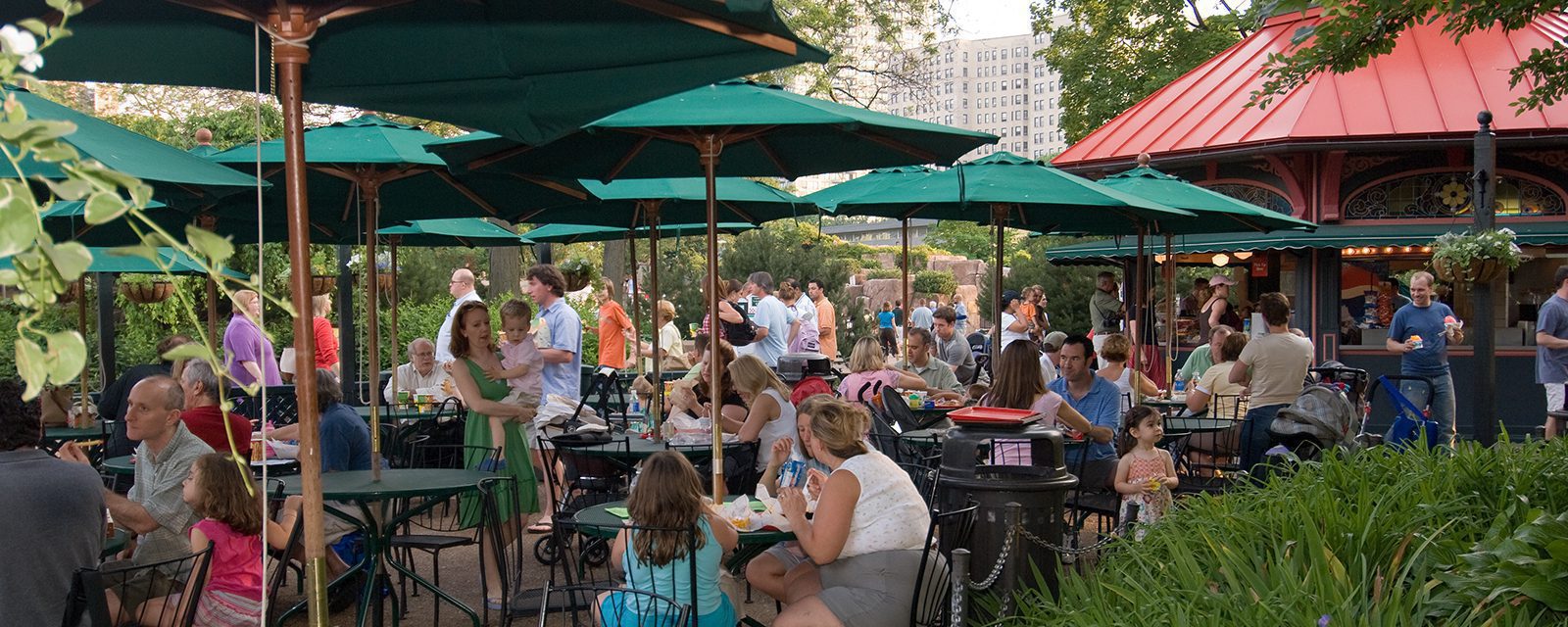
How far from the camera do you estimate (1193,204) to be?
10.3m

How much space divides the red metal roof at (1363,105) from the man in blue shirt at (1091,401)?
783 cm

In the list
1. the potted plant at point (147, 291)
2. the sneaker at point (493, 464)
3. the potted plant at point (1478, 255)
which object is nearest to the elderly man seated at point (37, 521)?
the sneaker at point (493, 464)

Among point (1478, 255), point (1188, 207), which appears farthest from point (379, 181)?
point (1478, 255)

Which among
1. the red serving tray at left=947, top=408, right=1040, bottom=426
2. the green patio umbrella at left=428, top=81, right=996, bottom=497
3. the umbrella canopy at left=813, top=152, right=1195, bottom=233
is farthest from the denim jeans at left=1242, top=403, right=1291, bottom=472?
the green patio umbrella at left=428, top=81, right=996, bottom=497

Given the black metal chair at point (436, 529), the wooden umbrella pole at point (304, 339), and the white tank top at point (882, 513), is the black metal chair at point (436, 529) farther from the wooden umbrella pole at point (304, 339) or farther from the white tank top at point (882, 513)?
the wooden umbrella pole at point (304, 339)

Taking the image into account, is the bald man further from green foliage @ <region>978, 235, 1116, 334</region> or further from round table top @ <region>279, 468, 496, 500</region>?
green foliage @ <region>978, 235, 1116, 334</region>

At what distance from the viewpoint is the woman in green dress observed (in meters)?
6.88

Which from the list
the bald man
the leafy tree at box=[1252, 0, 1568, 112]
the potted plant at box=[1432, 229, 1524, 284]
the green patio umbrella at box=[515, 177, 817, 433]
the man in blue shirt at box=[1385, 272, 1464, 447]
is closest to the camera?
the leafy tree at box=[1252, 0, 1568, 112]

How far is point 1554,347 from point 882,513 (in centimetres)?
864

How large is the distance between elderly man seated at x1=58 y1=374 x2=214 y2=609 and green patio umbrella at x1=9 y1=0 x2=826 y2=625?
1527 millimetres

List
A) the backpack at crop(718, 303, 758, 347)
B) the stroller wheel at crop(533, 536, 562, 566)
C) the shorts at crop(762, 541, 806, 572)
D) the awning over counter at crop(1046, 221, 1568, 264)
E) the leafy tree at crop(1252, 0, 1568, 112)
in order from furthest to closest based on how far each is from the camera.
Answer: the awning over counter at crop(1046, 221, 1568, 264) → the backpack at crop(718, 303, 758, 347) → the stroller wheel at crop(533, 536, 562, 566) → the leafy tree at crop(1252, 0, 1568, 112) → the shorts at crop(762, 541, 806, 572)

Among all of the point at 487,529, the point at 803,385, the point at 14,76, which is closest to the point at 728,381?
the point at 803,385

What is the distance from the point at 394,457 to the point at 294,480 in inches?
79.4

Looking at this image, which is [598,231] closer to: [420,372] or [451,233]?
[451,233]
